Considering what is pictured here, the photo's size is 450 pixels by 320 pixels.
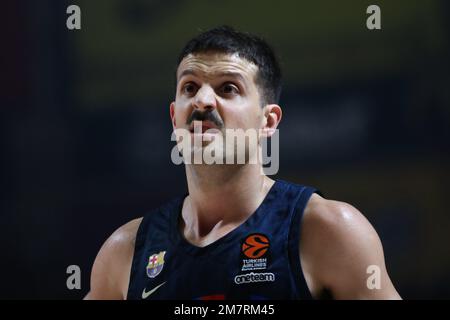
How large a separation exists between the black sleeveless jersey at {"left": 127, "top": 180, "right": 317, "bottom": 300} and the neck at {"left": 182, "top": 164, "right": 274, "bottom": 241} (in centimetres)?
4

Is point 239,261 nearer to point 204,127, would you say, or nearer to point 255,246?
point 255,246

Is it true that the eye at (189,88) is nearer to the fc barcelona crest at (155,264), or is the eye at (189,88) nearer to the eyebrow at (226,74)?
the eyebrow at (226,74)

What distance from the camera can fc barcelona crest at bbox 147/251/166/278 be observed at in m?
2.48

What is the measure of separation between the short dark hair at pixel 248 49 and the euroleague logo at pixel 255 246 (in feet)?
1.82

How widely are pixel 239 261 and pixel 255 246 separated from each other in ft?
0.27

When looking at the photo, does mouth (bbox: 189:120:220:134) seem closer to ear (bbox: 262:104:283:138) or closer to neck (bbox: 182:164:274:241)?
neck (bbox: 182:164:274:241)

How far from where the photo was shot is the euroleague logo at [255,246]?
7.66 feet

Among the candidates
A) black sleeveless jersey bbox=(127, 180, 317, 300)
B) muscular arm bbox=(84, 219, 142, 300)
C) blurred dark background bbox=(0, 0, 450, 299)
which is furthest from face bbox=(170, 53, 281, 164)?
blurred dark background bbox=(0, 0, 450, 299)

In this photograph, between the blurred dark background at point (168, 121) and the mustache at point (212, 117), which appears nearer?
the mustache at point (212, 117)

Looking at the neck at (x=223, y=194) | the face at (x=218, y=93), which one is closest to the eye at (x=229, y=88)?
the face at (x=218, y=93)

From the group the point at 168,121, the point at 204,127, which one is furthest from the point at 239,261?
the point at 168,121

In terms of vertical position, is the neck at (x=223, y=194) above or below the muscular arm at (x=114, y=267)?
above
